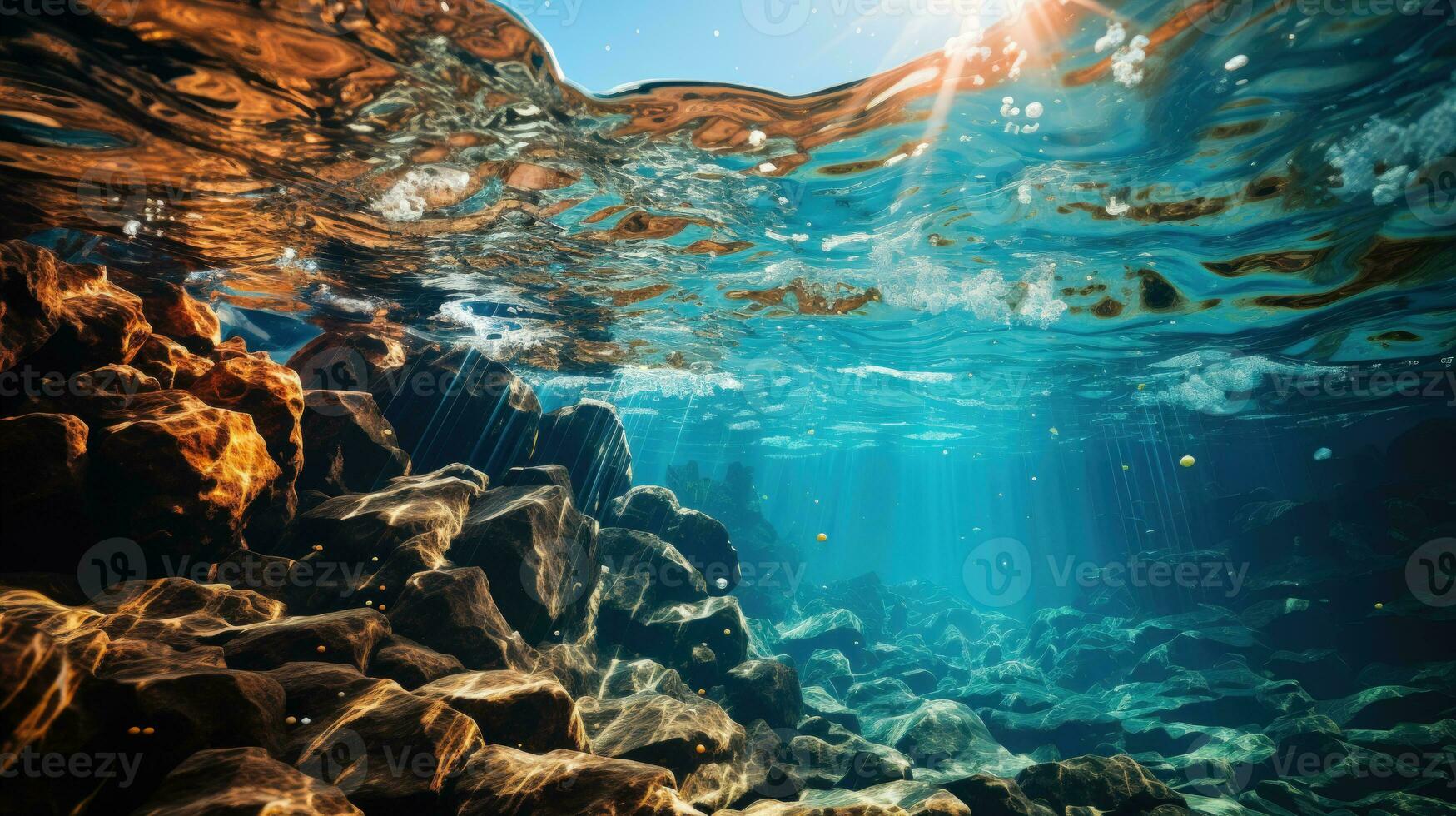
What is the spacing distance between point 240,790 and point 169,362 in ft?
26.8

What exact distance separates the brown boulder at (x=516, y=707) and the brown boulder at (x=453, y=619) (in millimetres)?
1095

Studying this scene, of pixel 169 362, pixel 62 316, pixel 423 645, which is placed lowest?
pixel 423 645

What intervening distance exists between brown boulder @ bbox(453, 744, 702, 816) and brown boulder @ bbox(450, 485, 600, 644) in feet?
15.6

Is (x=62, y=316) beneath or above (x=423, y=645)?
above

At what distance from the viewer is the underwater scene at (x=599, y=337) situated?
5.84 metres

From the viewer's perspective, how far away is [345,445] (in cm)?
1072

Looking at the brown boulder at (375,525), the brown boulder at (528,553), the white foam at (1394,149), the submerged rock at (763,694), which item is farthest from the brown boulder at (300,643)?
the white foam at (1394,149)

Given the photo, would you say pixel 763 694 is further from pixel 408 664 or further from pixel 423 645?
pixel 408 664

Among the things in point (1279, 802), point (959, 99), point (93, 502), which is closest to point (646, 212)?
point (959, 99)

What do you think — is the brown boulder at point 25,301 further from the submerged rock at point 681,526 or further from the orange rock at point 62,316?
the submerged rock at point 681,526

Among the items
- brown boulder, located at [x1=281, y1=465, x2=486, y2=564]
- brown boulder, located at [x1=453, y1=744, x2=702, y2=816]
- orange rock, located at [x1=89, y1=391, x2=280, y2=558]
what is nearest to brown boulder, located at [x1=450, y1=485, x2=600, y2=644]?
brown boulder, located at [x1=281, y1=465, x2=486, y2=564]

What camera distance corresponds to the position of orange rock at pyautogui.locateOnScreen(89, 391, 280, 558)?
635 cm

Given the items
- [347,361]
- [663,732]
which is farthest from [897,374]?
[347,361]

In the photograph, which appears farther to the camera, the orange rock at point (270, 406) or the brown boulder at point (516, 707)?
the orange rock at point (270, 406)
